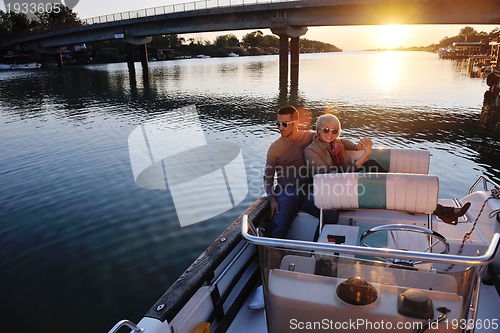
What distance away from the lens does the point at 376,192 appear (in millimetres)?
4285

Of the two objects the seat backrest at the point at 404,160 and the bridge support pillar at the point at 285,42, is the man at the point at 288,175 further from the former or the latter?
the bridge support pillar at the point at 285,42

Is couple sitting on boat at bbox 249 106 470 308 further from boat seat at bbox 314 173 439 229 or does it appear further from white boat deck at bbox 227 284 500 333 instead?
white boat deck at bbox 227 284 500 333

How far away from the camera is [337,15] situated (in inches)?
1195

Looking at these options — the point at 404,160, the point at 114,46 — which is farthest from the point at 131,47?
the point at 114,46

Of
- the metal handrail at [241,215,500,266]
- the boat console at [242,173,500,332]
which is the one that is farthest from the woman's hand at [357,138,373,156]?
the metal handrail at [241,215,500,266]

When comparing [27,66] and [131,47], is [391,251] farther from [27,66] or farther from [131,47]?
[27,66]

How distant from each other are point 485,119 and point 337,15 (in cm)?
1611

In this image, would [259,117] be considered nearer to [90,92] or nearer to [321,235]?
[321,235]

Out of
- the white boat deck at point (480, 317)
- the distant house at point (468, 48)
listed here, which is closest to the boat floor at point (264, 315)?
the white boat deck at point (480, 317)

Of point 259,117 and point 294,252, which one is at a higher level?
point 294,252

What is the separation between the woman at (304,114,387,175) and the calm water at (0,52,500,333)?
3.33m

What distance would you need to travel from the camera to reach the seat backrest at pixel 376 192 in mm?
4176

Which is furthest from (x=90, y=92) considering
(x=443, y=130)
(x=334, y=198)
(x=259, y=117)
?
(x=334, y=198)

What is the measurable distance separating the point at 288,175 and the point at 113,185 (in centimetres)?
689
